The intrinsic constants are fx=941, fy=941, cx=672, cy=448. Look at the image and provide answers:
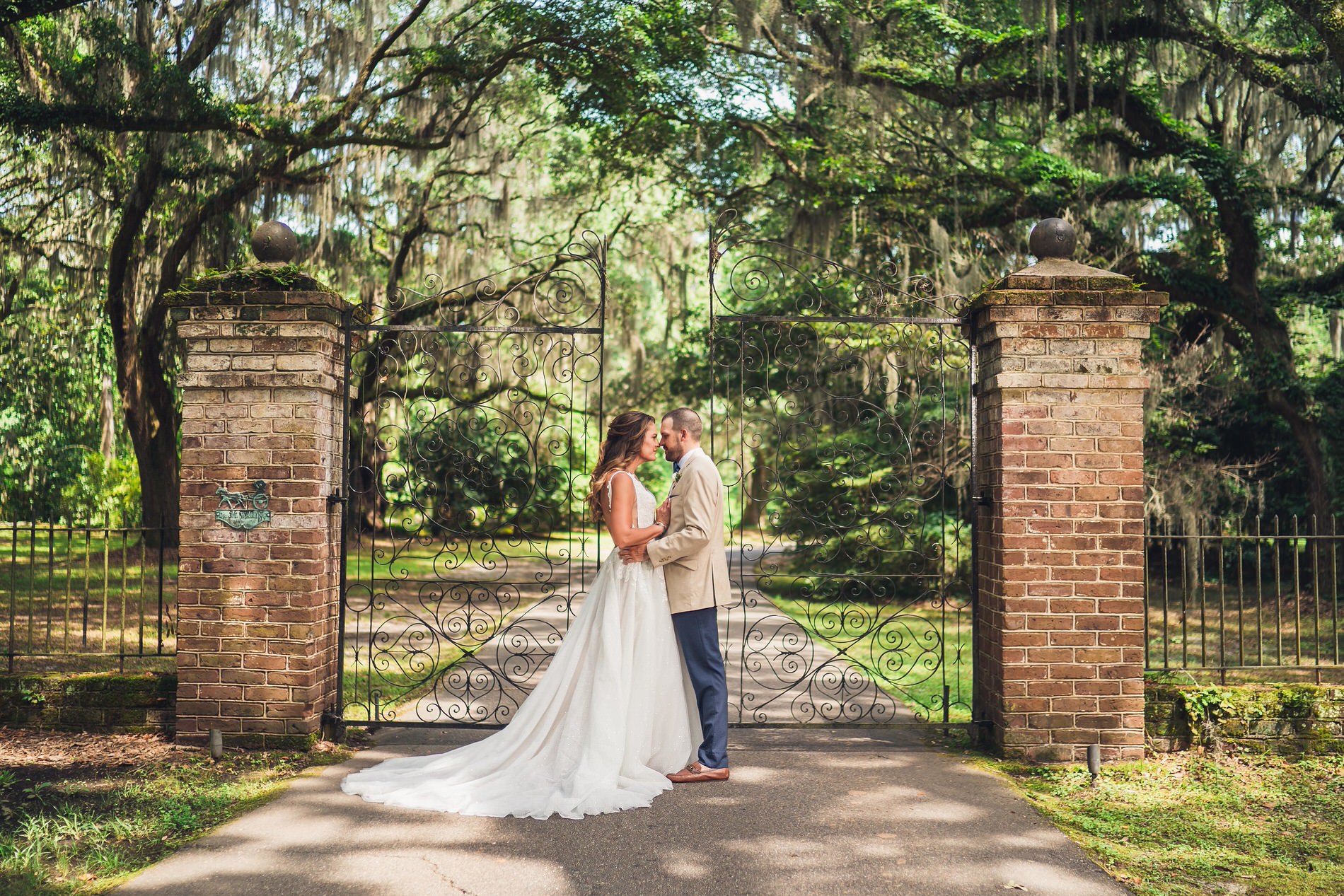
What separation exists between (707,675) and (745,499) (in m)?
9.89

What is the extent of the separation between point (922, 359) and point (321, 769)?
8.16 meters

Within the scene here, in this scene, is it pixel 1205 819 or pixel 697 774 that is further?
pixel 697 774

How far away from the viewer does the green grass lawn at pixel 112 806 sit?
12.2ft

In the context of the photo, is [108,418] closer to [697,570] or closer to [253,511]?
[253,511]

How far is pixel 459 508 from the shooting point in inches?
231

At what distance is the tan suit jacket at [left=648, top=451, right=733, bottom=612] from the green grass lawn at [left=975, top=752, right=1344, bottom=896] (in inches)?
73.1

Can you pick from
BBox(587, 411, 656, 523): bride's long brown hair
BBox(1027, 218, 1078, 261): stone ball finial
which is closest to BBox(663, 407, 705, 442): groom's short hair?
BBox(587, 411, 656, 523): bride's long brown hair

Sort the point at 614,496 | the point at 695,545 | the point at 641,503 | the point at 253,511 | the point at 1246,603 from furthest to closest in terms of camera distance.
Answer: the point at 1246,603
the point at 253,511
the point at 641,503
the point at 614,496
the point at 695,545

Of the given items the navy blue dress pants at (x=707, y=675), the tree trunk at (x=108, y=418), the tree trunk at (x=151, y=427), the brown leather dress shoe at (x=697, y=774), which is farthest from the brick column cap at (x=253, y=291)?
the tree trunk at (x=108, y=418)

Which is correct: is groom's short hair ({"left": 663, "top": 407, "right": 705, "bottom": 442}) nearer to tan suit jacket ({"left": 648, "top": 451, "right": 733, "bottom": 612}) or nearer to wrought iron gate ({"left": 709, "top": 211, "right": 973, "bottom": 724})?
tan suit jacket ({"left": 648, "top": 451, "right": 733, "bottom": 612})

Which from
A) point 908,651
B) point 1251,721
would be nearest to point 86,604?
point 908,651

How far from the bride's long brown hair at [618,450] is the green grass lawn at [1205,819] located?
102 inches

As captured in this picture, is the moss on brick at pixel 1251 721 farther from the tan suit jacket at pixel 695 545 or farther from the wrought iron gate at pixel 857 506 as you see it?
the tan suit jacket at pixel 695 545

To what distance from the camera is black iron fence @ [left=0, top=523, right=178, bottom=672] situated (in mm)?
5836
